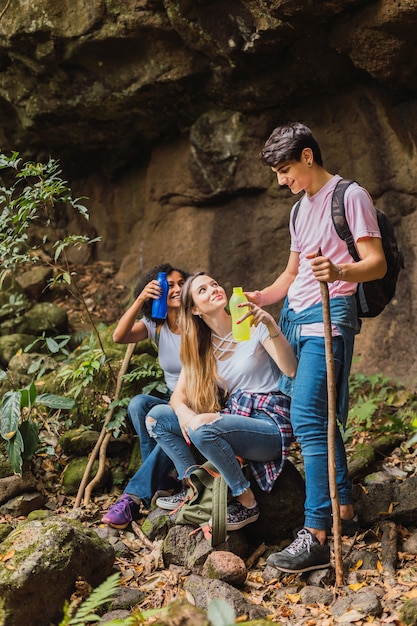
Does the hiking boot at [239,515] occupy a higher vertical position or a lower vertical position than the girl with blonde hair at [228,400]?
lower

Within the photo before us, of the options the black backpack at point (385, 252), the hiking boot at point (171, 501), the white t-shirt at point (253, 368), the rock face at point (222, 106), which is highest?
the rock face at point (222, 106)

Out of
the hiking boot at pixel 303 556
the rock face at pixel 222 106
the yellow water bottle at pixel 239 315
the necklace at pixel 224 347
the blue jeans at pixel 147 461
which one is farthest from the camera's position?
the rock face at pixel 222 106

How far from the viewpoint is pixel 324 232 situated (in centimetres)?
346

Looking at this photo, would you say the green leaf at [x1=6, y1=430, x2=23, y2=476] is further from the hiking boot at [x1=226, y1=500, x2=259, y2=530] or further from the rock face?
the rock face

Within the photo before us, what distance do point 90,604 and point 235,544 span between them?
4.89 feet

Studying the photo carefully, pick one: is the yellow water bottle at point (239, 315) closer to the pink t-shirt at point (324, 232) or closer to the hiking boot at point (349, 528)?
the pink t-shirt at point (324, 232)

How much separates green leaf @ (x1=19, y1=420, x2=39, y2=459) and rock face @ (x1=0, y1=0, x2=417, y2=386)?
308 centimetres

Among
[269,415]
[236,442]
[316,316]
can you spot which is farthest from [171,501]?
[316,316]

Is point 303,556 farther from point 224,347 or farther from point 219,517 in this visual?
point 224,347

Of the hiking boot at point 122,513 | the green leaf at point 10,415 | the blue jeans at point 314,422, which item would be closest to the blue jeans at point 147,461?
the hiking boot at point 122,513

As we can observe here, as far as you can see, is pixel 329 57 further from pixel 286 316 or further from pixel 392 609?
pixel 392 609

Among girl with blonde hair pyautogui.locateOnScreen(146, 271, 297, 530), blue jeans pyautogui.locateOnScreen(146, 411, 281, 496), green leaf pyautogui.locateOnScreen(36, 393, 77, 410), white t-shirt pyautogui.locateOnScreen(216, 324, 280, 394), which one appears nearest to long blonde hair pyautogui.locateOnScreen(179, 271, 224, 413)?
girl with blonde hair pyautogui.locateOnScreen(146, 271, 297, 530)

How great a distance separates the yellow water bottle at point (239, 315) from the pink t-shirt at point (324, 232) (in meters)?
0.29

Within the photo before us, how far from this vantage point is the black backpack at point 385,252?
338 centimetres
